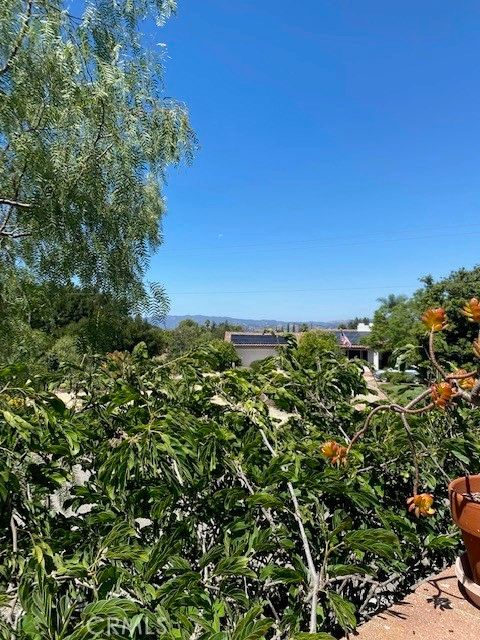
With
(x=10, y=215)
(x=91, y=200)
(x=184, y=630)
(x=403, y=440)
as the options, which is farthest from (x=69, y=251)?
(x=184, y=630)

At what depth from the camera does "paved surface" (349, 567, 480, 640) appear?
113cm

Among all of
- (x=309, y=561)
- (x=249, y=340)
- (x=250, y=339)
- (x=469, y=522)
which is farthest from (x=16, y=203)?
(x=250, y=339)

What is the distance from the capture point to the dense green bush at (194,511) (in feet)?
2.84

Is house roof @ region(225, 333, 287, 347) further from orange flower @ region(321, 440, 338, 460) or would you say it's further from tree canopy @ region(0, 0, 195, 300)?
orange flower @ region(321, 440, 338, 460)

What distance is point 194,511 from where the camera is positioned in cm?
119

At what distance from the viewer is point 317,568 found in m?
1.19

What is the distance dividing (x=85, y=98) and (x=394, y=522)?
2923mm

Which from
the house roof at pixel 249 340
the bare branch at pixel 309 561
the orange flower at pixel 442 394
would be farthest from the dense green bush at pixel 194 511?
the house roof at pixel 249 340

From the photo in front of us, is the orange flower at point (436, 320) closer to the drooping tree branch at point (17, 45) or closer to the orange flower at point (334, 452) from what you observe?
the orange flower at point (334, 452)

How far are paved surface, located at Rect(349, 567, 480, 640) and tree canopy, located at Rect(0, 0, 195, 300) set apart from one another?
2.62 m

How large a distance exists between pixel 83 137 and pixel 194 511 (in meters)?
2.63

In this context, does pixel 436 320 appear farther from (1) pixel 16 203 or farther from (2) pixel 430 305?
(2) pixel 430 305

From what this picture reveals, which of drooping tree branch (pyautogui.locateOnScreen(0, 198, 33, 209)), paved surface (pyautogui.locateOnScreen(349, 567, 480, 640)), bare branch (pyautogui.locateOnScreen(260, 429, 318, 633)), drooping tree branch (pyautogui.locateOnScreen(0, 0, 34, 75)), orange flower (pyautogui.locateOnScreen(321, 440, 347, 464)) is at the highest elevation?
drooping tree branch (pyautogui.locateOnScreen(0, 0, 34, 75))

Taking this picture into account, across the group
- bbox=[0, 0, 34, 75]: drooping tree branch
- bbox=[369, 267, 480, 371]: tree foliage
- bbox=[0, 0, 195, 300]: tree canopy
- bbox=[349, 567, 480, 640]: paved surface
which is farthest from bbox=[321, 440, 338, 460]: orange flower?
bbox=[369, 267, 480, 371]: tree foliage
